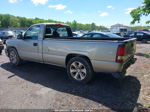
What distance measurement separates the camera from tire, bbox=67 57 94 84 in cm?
468

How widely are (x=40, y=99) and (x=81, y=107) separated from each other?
42.8 inches

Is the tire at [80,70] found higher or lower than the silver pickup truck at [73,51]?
lower

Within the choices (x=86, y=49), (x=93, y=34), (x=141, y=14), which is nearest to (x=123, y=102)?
(x=86, y=49)

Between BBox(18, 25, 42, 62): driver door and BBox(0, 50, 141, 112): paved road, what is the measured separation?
0.70m

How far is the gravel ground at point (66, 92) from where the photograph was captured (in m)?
3.63

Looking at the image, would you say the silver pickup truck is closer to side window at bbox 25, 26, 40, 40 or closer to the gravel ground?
side window at bbox 25, 26, 40, 40

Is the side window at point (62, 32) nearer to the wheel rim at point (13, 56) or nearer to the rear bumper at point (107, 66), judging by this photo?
the wheel rim at point (13, 56)

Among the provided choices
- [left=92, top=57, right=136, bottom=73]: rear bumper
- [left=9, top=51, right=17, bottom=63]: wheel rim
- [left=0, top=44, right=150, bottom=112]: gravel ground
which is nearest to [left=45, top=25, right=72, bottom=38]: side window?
[left=0, top=44, right=150, bottom=112]: gravel ground

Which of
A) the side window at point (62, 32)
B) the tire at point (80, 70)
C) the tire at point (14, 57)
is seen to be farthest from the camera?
the tire at point (14, 57)

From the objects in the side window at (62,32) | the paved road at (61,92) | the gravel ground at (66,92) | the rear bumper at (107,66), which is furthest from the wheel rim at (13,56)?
the rear bumper at (107,66)

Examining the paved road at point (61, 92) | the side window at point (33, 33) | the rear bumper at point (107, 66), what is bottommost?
the paved road at point (61, 92)

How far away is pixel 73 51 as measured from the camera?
15.8ft

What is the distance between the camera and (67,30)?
6.88 metres

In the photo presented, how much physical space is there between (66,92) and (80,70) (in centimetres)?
90
